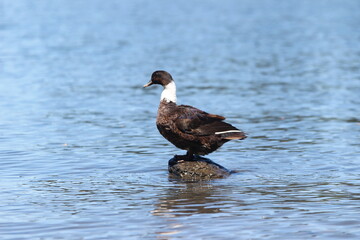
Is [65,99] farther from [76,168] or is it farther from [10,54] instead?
[10,54]

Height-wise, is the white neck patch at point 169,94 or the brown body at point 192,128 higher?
the white neck patch at point 169,94

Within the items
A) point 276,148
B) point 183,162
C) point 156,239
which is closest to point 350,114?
point 276,148

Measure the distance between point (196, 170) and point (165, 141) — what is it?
3322mm

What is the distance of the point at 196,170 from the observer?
1096 centimetres

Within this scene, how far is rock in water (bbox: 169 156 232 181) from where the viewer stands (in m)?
10.9

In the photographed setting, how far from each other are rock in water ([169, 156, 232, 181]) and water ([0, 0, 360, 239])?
28 cm

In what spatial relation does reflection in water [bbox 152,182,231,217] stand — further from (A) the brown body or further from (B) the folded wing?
(B) the folded wing

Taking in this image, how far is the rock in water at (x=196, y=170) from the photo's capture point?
10.9m

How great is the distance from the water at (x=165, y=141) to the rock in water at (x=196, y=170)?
282 mm

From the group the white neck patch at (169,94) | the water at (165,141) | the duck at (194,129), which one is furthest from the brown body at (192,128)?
the water at (165,141)

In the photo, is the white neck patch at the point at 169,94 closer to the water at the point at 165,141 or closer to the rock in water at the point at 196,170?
the rock in water at the point at 196,170

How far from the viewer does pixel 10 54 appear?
28.3 meters

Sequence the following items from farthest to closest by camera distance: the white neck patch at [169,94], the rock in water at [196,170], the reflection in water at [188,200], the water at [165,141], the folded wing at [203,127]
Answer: the white neck patch at [169,94] < the rock in water at [196,170] < the folded wing at [203,127] < the reflection in water at [188,200] < the water at [165,141]

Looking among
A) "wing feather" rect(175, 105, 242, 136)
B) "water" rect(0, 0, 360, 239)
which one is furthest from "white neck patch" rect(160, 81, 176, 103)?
"water" rect(0, 0, 360, 239)
